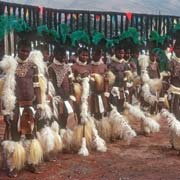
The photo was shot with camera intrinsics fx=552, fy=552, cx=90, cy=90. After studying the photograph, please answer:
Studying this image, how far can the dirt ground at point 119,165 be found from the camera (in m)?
7.80

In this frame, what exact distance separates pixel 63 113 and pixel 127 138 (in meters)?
1.46

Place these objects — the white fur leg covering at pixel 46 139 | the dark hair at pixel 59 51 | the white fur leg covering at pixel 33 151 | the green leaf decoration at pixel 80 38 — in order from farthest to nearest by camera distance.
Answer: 1. the green leaf decoration at pixel 80 38
2. the dark hair at pixel 59 51
3. the white fur leg covering at pixel 46 139
4. the white fur leg covering at pixel 33 151

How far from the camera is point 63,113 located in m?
9.00

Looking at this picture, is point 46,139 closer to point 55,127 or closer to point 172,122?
point 55,127

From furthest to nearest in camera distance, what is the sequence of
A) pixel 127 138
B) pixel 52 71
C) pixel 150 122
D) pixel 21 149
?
pixel 150 122, pixel 127 138, pixel 52 71, pixel 21 149

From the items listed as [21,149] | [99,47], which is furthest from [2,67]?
[99,47]

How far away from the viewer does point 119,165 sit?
8500 millimetres

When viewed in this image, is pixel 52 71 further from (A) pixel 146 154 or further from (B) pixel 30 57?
(A) pixel 146 154

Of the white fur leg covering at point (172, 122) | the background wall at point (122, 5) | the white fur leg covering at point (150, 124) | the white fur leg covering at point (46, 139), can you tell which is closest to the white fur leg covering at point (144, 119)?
the white fur leg covering at point (150, 124)

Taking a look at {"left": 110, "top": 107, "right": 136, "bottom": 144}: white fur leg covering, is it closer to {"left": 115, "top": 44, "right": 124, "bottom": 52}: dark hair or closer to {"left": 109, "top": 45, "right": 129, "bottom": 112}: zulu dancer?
{"left": 109, "top": 45, "right": 129, "bottom": 112}: zulu dancer

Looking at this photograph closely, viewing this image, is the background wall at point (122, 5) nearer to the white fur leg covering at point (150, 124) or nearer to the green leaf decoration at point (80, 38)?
the white fur leg covering at point (150, 124)

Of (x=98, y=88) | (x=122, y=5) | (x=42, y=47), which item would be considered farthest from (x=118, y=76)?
(x=122, y=5)

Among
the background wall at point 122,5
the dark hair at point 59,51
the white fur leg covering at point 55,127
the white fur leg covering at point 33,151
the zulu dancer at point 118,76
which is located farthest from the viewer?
the background wall at point 122,5

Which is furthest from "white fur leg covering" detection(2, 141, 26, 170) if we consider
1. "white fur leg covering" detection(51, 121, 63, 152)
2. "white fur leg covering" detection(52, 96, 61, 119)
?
"white fur leg covering" detection(52, 96, 61, 119)
